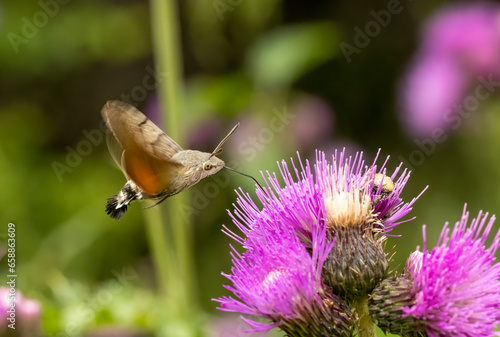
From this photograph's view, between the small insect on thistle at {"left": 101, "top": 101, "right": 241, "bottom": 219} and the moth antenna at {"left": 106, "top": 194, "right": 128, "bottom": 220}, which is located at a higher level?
the small insect on thistle at {"left": 101, "top": 101, "right": 241, "bottom": 219}

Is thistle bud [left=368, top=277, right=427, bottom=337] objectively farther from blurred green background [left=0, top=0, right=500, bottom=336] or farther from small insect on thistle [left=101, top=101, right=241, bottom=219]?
blurred green background [left=0, top=0, right=500, bottom=336]

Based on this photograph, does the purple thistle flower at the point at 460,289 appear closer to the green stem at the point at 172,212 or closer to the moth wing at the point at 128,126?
the moth wing at the point at 128,126

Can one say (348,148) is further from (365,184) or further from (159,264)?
(365,184)

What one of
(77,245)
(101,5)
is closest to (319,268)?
(77,245)

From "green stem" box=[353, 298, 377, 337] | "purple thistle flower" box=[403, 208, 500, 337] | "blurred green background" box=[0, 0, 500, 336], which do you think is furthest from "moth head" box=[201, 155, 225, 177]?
"blurred green background" box=[0, 0, 500, 336]

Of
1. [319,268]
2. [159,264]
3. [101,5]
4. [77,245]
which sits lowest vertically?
[319,268]

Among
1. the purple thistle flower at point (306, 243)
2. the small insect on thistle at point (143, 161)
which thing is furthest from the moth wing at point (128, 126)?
the purple thistle flower at point (306, 243)
